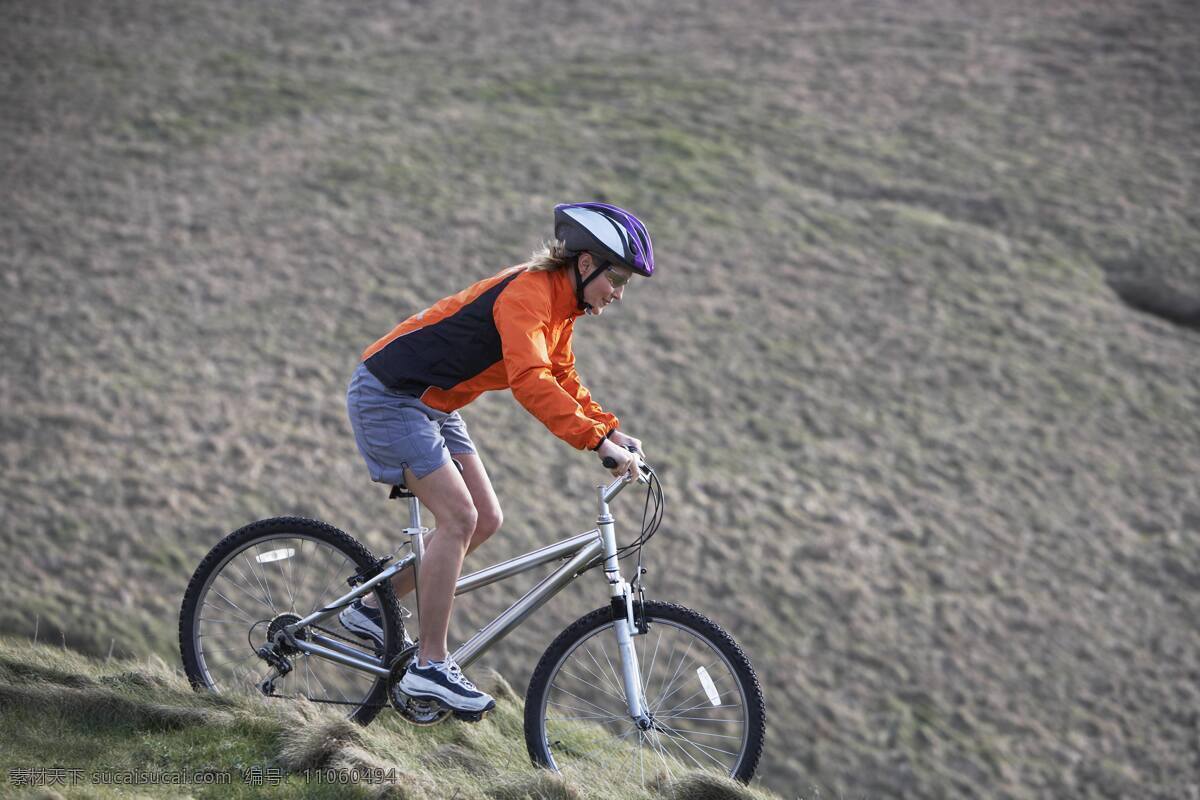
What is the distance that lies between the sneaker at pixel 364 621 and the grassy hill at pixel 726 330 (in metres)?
3.70

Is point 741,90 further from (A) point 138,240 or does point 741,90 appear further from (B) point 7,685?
(B) point 7,685

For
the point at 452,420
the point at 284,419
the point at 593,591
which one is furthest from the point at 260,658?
the point at 284,419

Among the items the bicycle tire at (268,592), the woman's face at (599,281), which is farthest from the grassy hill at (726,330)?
the woman's face at (599,281)

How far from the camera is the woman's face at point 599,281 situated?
153 inches

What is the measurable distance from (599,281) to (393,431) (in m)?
0.99

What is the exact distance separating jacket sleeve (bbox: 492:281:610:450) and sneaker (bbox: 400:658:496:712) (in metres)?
1.09

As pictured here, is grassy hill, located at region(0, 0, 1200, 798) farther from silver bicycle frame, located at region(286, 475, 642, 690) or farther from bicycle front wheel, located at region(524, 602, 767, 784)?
silver bicycle frame, located at region(286, 475, 642, 690)

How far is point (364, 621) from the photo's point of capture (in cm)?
424

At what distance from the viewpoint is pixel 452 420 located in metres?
4.25

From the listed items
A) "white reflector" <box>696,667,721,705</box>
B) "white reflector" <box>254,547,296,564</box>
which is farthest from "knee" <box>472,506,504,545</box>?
"white reflector" <box>696,667,721,705</box>

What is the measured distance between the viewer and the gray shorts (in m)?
3.95

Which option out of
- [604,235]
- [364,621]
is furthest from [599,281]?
[364,621]

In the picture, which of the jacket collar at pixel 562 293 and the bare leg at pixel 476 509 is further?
the bare leg at pixel 476 509

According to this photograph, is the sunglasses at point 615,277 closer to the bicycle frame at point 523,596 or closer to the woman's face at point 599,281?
the woman's face at point 599,281
